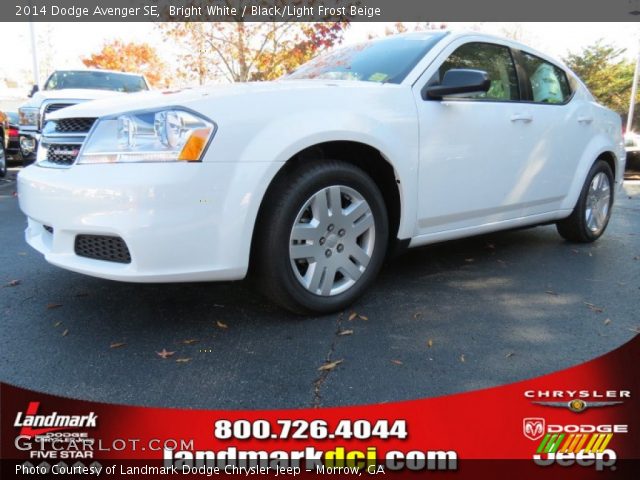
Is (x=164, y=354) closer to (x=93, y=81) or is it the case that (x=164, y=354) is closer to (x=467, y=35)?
(x=467, y=35)

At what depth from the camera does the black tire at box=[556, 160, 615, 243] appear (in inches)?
169

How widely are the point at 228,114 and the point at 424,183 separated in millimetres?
1243

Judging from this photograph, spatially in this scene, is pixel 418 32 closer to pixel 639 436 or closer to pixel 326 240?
pixel 326 240

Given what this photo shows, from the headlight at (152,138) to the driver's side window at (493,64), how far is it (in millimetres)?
1795

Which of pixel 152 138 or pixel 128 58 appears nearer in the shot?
pixel 152 138

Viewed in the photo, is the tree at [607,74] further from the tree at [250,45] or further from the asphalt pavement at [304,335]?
the asphalt pavement at [304,335]

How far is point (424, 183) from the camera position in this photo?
3.00 meters

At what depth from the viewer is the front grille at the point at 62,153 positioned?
8.30ft

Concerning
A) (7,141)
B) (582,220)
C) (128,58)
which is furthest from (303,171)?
(128,58)

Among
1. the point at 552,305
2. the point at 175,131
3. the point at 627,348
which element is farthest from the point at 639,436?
the point at 175,131

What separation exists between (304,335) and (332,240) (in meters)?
Answer: 0.50

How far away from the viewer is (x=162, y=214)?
221 centimetres

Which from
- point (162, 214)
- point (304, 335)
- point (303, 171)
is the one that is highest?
point (303, 171)

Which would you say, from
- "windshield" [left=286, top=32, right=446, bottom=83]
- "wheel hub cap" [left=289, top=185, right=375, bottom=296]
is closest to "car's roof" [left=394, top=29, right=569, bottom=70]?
"windshield" [left=286, top=32, right=446, bottom=83]
